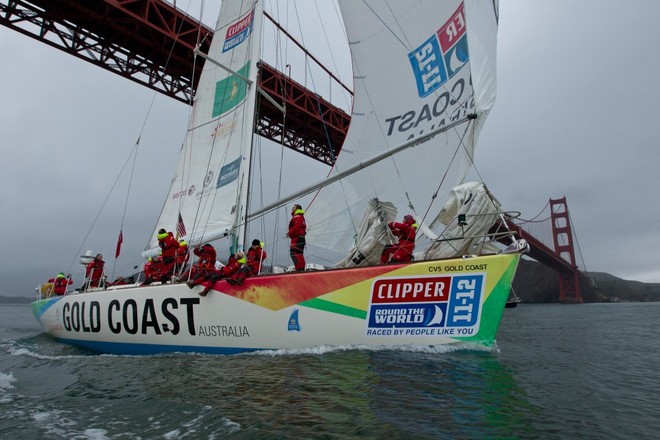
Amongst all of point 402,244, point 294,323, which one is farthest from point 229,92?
point 294,323

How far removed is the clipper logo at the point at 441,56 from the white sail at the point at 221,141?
2.53m

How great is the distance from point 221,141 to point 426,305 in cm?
460

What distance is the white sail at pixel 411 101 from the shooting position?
455 centimetres

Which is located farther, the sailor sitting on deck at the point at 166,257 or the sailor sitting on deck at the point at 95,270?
the sailor sitting on deck at the point at 95,270

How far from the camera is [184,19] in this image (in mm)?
12430

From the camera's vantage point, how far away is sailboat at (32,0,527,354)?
3.56m

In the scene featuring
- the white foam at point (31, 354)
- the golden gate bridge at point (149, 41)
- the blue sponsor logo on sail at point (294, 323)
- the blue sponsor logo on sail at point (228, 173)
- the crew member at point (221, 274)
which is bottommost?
the white foam at point (31, 354)

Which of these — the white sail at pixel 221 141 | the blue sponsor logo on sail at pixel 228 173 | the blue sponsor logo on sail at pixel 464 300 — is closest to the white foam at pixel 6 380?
the white sail at pixel 221 141

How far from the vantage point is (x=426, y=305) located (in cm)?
351

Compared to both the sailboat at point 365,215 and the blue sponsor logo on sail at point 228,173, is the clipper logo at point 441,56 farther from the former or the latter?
the blue sponsor logo on sail at point 228,173

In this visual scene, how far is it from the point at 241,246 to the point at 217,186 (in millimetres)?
1244

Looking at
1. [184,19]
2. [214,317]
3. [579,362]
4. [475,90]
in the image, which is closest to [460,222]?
[475,90]

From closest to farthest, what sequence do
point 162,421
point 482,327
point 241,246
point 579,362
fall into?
point 162,421
point 482,327
point 579,362
point 241,246

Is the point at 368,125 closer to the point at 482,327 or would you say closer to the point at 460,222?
the point at 460,222
